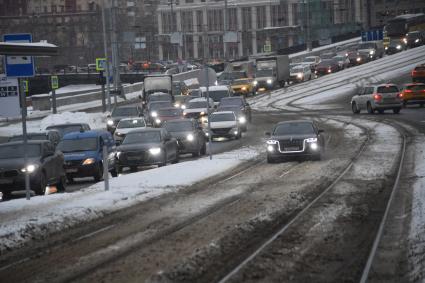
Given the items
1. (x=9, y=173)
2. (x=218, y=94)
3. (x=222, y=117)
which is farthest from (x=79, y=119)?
(x=9, y=173)

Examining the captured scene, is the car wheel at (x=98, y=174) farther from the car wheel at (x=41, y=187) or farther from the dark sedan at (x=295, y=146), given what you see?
the dark sedan at (x=295, y=146)

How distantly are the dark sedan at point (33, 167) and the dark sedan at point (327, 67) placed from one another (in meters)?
65.8

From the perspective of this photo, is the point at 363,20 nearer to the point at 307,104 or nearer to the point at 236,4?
the point at 236,4

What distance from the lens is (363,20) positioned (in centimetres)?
16200

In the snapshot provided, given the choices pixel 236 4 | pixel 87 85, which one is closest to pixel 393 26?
pixel 87 85

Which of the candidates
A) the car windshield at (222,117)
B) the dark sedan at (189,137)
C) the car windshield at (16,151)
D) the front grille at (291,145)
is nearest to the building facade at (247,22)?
the car windshield at (222,117)

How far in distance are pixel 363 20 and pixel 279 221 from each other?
490 ft

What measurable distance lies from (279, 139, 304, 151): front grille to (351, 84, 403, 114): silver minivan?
891 inches

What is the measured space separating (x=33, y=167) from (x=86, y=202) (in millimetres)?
4218

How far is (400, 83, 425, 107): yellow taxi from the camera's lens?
56219mm

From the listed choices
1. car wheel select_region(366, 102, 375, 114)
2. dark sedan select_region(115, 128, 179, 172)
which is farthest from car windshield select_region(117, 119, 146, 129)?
car wheel select_region(366, 102, 375, 114)

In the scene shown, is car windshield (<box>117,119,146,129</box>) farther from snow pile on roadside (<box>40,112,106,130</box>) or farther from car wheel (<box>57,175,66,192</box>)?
car wheel (<box>57,175,66,192</box>)

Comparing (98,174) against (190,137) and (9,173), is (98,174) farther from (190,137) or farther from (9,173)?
(190,137)

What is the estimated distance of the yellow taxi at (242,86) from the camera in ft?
256
